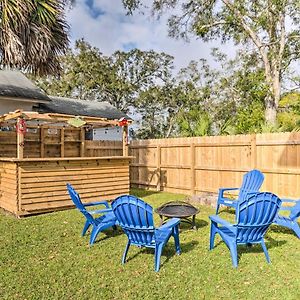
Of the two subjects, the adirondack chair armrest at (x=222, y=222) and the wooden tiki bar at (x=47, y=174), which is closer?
the adirondack chair armrest at (x=222, y=222)

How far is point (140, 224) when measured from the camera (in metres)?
4.04

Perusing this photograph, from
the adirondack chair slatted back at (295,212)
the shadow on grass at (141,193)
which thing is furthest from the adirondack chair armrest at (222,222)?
the shadow on grass at (141,193)

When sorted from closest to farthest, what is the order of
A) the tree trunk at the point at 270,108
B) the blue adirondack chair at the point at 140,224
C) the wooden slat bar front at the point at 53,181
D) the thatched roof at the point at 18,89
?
1. the blue adirondack chair at the point at 140,224
2. the wooden slat bar front at the point at 53,181
3. the thatched roof at the point at 18,89
4. the tree trunk at the point at 270,108

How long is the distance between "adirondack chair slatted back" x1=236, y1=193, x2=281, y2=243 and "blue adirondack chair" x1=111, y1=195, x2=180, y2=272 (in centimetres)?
88

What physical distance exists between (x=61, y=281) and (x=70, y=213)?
3.71 meters

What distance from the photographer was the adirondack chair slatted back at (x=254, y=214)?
4066mm

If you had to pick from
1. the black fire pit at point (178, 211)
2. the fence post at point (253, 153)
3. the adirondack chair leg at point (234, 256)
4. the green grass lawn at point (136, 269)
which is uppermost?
the fence post at point (253, 153)

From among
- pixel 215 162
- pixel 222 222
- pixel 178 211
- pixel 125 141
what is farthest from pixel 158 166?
pixel 222 222

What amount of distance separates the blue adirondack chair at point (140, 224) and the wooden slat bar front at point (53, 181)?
3.60m

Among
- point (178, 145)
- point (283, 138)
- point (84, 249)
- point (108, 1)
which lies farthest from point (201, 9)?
point (84, 249)

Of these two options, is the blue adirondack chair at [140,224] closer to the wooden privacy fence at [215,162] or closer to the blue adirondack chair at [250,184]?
the blue adirondack chair at [250,184]

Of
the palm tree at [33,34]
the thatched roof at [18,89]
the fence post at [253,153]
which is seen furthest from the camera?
the thatched roof at [18,89]

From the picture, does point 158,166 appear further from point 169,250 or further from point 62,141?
point 169,250

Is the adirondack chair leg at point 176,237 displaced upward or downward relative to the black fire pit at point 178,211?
downward
